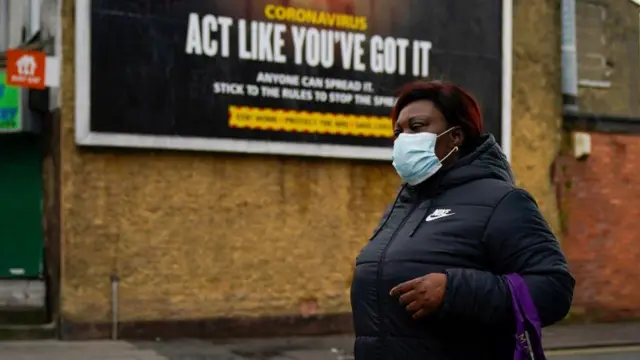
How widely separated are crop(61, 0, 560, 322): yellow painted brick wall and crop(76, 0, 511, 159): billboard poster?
29 centimetres

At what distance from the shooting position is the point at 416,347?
97.8 inches

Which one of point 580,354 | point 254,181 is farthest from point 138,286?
point 580,354

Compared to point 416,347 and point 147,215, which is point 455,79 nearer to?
point 147,215

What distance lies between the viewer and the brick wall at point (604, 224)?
46.7ft

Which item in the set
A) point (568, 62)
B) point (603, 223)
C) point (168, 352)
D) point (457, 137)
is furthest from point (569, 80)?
point (457, 137)

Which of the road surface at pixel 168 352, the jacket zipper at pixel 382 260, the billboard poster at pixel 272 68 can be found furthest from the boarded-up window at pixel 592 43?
the jacket zipper at pixel 382 260

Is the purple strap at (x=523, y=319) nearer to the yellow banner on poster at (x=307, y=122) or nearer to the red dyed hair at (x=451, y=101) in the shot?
the red dyed hair at (x=451, y=101)

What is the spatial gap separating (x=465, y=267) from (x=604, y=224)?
12.9 metres

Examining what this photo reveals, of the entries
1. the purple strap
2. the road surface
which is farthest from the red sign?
the purple strap

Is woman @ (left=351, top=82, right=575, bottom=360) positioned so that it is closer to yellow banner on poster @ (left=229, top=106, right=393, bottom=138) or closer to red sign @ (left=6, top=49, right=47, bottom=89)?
red sign @ (left=6, top=49, right=47, bottom=89)

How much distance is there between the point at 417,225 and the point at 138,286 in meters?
8.78

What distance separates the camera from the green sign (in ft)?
36.2

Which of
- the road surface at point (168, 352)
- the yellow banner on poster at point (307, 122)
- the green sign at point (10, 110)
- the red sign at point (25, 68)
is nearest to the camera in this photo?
the road surface at point (168, 352)

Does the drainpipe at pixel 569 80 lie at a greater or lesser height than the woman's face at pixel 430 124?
greater
